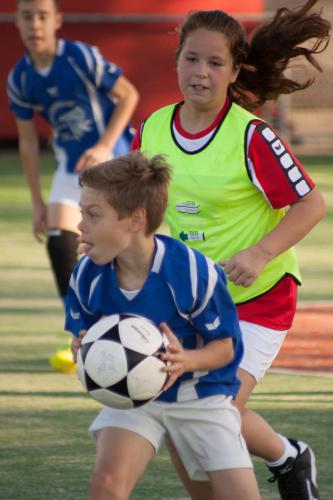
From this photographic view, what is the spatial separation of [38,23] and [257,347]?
374 cm

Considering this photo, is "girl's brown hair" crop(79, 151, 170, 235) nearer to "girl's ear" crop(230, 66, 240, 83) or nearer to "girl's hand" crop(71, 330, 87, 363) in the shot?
"girl's hand" crop(71, 330, 87, 363)

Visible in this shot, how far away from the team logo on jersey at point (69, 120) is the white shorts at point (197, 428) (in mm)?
4228

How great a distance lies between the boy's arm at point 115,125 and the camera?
26.3ft

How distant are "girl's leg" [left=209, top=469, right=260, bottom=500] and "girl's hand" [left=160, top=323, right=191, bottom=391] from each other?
0.39 m

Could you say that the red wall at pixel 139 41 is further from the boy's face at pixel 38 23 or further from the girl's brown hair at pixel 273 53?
the girl's brown hair at pixel 273 53

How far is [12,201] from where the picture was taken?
620 inches

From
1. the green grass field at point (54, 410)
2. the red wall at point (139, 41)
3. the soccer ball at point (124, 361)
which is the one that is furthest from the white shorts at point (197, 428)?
the red wall at point (139, 41)

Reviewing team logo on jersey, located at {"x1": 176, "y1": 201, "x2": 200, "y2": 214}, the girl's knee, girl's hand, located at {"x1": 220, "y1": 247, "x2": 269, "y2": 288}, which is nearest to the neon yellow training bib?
team logo on jersey, located at {"x1": 176, "y1": 201, "x2": 200, "y2": 214}

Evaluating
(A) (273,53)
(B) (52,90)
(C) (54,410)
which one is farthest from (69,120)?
(A) (273,53)

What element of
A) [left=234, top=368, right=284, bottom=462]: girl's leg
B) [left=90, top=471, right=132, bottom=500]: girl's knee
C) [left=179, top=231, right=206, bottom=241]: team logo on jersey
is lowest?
[left=234, top=368, right=284, bottom=462]: girl's leg

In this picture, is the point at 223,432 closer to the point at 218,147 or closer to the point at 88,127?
the point at 218,147

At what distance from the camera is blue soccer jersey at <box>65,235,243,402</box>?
14.3 ft

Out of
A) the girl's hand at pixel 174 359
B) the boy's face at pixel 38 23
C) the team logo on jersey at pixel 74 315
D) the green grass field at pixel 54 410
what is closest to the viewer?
the girl's hand at pixel 174 359

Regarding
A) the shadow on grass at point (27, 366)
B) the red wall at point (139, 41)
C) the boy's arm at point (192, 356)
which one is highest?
the boy's arm at point (192, 356)
